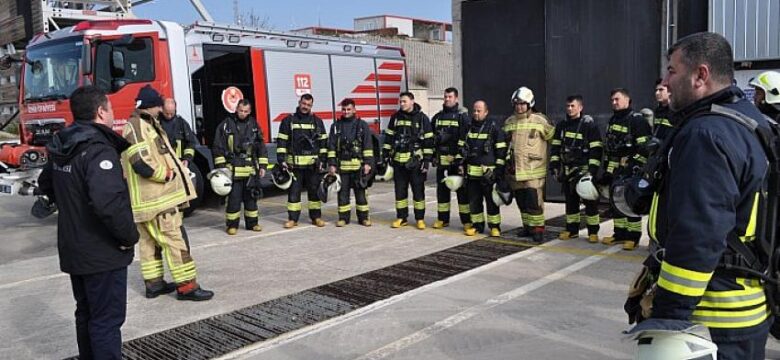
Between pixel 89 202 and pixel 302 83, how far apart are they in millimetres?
8584

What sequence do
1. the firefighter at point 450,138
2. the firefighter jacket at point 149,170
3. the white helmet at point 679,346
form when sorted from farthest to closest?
the firefighter at point 450,138 → the firefighter jacket at point 149,170 → the white helmet at point 679,346

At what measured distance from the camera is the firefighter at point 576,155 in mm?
7078

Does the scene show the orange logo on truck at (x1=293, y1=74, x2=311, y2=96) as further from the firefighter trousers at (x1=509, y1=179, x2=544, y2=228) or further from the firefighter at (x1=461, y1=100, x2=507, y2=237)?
the firefighter trousers at (x1=509, y1=179, x2=544, y2=228)

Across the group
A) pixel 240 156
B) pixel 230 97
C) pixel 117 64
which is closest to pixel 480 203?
pixel 240 156

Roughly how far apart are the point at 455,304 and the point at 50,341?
303cm

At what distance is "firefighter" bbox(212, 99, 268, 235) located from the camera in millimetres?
8219

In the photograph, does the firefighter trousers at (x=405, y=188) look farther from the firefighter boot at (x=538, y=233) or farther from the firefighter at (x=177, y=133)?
the firefighter at (x=177, y=133)

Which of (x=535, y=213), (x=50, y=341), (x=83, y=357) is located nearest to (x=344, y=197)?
(x=535, y=213)

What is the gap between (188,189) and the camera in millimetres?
5391

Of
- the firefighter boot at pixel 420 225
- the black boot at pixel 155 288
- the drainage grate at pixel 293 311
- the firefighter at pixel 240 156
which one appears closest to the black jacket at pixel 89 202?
the drainage grate at pixel 293 311

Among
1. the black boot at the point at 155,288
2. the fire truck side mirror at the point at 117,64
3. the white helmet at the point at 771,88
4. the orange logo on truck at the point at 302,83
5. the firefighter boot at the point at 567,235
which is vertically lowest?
the firefighter boot at the point at 567,235

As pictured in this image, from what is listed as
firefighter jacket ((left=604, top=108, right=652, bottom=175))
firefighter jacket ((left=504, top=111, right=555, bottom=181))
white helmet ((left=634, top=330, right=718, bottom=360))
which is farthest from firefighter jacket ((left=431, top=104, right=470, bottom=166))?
white helmet ((left=634, top=330, right=718, bottom=360))

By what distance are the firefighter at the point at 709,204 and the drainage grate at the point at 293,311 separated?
10.1 feet

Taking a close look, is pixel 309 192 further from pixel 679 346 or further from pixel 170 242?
pixel 679 346
